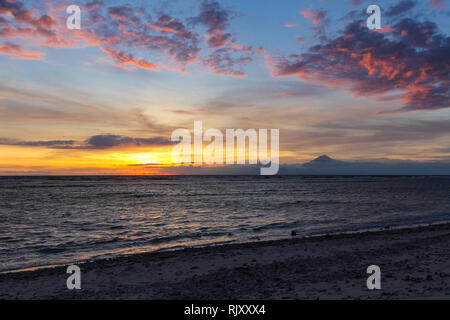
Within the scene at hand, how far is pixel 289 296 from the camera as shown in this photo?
934cm

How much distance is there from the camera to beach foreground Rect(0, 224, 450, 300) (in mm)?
9742

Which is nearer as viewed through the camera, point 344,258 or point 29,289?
point 29,289

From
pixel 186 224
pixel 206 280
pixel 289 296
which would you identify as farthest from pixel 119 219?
pixel 289 296

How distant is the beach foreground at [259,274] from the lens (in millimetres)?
9742

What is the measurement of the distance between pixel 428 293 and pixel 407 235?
12389 millimetres

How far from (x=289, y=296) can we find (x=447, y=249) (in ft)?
36.0

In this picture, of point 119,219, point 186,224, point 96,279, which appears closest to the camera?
point 96,279

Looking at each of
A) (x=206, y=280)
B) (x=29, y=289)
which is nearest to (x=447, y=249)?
(x=206, y=280)

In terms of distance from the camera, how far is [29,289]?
423 inches

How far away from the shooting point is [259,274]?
11.9m

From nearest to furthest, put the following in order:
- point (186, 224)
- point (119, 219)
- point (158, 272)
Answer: point (158, 272)
point (186, 224)
point (119, 219)
